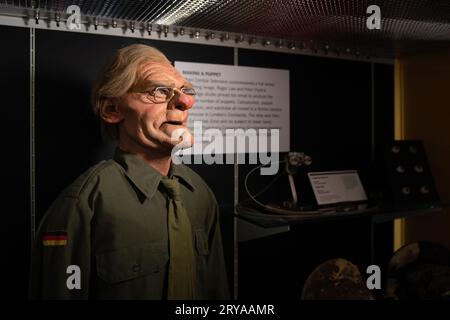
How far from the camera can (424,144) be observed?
179 cm

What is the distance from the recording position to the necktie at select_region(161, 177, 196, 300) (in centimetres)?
115

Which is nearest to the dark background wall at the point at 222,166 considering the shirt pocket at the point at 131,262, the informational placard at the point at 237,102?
the informational placard at the point at 237,102

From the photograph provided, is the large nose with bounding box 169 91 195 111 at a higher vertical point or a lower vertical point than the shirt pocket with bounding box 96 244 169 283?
higher

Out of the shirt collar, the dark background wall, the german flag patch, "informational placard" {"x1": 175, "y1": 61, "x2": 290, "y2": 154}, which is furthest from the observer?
"informational placard" {"x1": 175, "y1": 61, "x2": 290, "y2": 154}

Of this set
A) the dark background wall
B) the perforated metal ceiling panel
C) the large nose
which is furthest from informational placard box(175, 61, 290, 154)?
the large nose

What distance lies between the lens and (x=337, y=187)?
1.56 m

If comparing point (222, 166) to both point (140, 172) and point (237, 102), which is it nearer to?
point (237, 102)

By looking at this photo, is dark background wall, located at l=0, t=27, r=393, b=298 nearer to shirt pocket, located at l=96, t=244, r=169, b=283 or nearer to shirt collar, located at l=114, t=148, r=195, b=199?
shirt collar, located at l=114, t=148, r=195, b=199

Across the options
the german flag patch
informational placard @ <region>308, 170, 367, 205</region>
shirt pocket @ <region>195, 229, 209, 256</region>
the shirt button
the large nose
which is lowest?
the shirt button

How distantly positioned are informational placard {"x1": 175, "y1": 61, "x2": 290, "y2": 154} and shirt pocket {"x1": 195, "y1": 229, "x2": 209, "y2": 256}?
321 mm

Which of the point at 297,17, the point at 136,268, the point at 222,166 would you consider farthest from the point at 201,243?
the point at 297,17

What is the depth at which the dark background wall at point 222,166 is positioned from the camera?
1238mm

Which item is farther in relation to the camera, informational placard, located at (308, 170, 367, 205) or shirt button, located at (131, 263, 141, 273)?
informational placard, located at (308, 170, 367, 205)

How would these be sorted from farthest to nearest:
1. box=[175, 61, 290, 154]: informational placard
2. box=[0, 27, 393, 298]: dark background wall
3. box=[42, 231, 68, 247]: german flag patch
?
box=[175, 61, 290, 154]: informational placard, box=[0, 27, 393, 298]: dark background wall, box=[42, 231, 68, 247]: german flag patch
